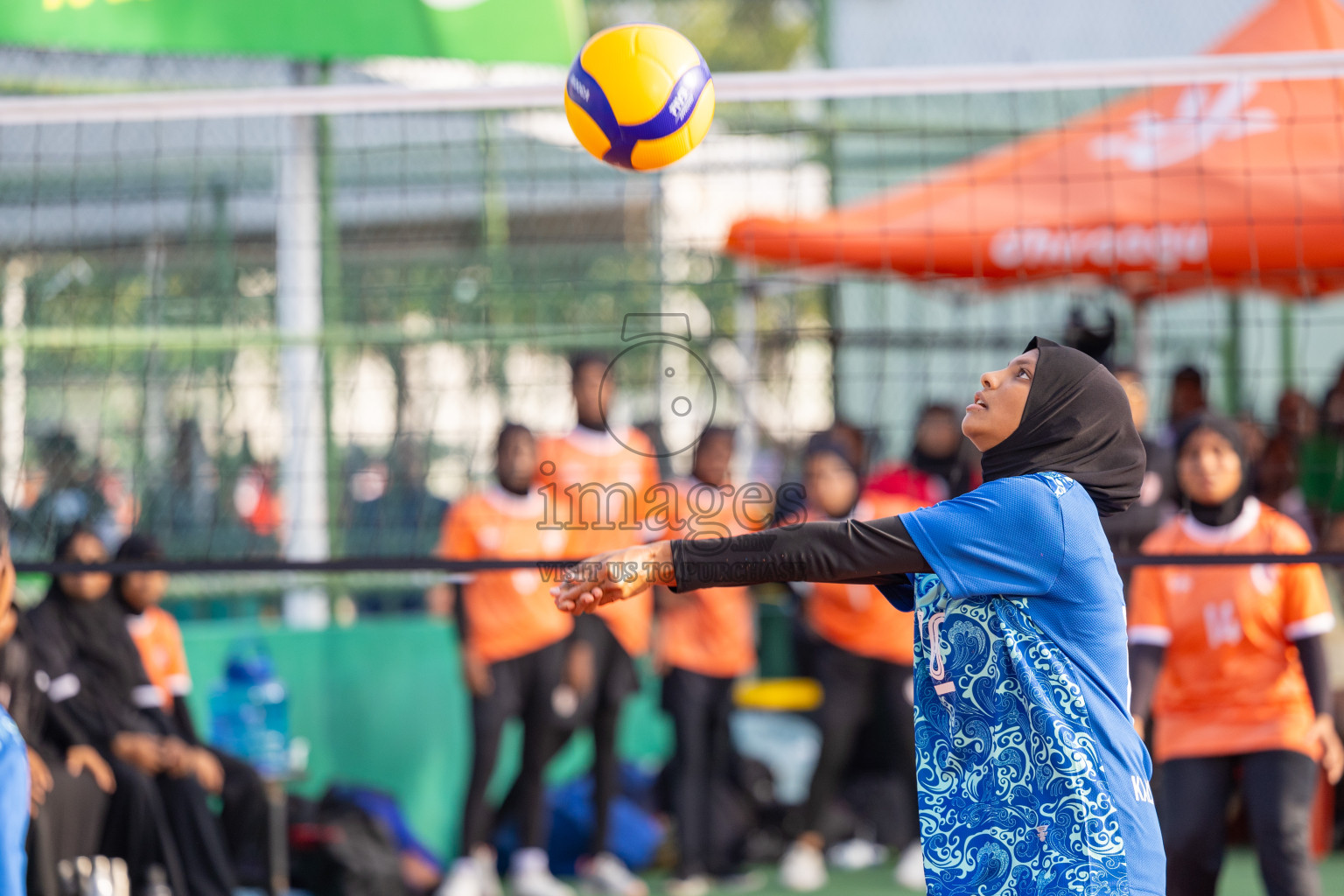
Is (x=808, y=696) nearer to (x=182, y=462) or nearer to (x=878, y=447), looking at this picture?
(x=878, y=447)

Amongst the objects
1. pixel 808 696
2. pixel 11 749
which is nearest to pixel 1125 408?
pixel 11 749

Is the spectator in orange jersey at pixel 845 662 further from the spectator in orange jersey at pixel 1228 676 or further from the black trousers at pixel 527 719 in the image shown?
the spectator in orange jersey at pixel 1228 676

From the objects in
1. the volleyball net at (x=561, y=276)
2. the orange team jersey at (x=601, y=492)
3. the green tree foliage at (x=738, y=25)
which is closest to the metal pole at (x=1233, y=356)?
the volleyball net at (x=561, y=276)

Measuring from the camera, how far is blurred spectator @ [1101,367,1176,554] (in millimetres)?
4605

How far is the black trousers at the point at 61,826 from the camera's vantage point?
443 centimetres

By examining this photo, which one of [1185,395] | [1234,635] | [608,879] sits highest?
[1185,395]

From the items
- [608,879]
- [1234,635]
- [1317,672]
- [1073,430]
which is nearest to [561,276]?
[608,879]

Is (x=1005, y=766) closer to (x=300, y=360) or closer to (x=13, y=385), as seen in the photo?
(x=300, y=360)

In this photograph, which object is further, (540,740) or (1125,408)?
(540,740)

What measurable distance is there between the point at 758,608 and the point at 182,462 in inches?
117

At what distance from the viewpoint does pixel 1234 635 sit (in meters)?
4.04

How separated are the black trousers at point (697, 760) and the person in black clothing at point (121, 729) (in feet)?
5.71

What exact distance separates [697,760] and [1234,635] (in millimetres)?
2394

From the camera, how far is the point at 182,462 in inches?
273
